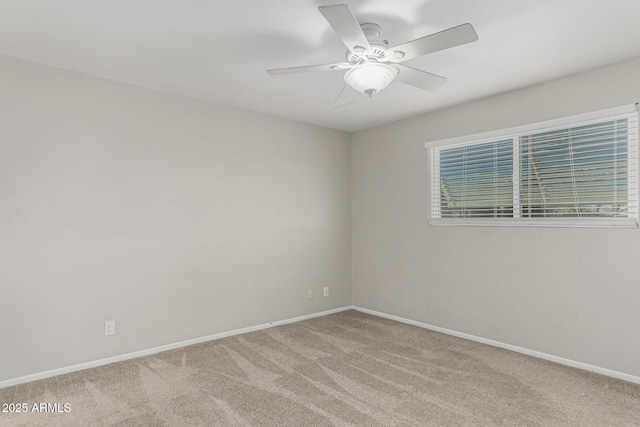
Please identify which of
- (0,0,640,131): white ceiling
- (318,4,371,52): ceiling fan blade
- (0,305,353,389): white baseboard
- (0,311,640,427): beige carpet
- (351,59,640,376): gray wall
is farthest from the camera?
(351,59,640,376): gray wall

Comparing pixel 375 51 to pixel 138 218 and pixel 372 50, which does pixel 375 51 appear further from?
pixel 138 218

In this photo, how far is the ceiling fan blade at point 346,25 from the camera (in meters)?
1.69

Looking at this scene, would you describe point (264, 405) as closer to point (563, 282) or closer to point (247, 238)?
point (247, 238)

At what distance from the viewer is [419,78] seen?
246 cm

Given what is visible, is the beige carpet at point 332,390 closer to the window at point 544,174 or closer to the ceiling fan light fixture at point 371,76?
the window at point 544,174

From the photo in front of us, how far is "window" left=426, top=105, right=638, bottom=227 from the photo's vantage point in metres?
2.88

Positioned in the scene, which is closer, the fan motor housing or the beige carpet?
the fan motor housing

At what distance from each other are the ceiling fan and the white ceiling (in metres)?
0.23

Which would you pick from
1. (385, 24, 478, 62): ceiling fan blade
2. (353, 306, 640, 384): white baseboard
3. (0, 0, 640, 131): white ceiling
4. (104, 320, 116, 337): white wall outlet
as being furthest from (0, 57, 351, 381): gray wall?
(385, 24, 478, 62): ceiling fan blade

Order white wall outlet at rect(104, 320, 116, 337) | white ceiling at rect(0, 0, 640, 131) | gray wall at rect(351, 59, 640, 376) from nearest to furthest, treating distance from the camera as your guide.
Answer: white ceiling at rect(0, 0, 640, 131) < gray wall at rect(351, 59, 640, 376) < white wall outlet at rect(104, 320, 116, 337)

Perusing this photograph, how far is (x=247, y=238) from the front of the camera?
4035 mm

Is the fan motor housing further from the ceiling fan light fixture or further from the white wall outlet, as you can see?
the white wall outlet

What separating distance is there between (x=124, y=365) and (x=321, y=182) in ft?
9.40

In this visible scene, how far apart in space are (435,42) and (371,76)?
473 millimetres
